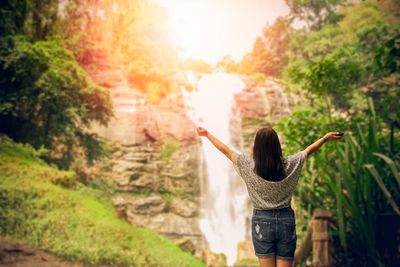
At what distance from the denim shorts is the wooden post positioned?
76 centimetres

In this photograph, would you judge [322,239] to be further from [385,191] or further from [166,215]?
[166,215]

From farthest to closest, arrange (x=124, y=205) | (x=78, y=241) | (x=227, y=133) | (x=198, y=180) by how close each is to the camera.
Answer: (x=227, y=133) → (x=198, y=180) → (x=124, y=205) → (x=78, y=241)

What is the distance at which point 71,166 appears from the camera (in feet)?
18.7

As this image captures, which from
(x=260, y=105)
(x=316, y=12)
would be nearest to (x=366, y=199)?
(x=260, y=105)

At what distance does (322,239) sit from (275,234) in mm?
864

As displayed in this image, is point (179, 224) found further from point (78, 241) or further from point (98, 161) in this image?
point (78, 241)

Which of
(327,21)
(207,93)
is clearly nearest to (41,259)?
(207,93)

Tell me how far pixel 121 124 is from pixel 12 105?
9.71 feet

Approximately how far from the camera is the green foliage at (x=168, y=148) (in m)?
7.79

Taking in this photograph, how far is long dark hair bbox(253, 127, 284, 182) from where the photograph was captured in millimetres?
1130

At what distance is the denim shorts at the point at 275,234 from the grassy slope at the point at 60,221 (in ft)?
9.97

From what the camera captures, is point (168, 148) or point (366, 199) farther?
point (168, 148)

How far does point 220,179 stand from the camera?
822 cm

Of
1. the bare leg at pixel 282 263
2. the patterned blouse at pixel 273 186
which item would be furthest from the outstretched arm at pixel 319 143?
the bare leg at pixel 282 263
